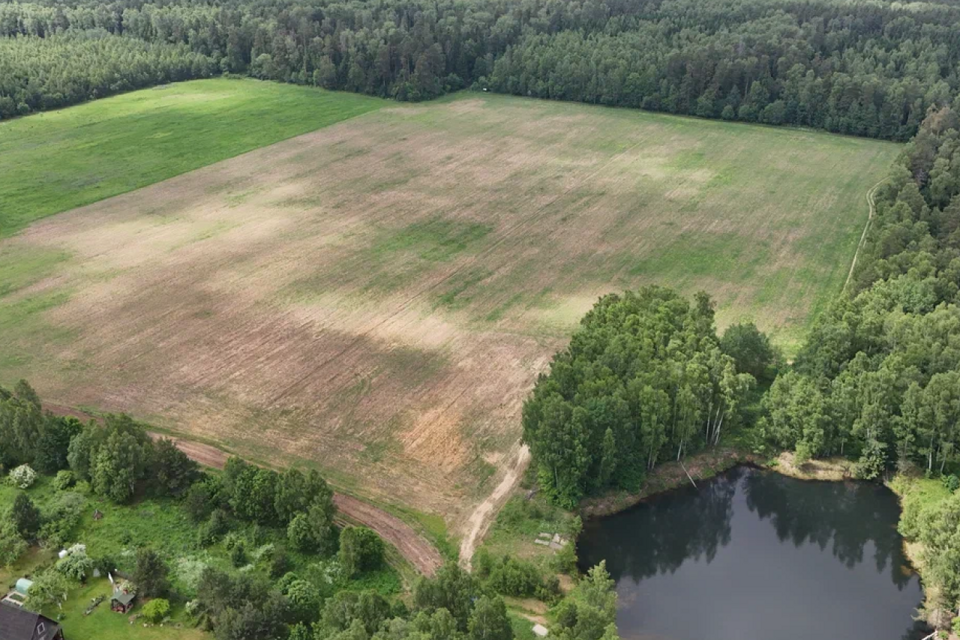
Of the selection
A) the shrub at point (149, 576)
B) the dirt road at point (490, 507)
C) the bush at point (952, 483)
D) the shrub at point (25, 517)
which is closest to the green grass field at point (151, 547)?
the shrub at point (149, 576)

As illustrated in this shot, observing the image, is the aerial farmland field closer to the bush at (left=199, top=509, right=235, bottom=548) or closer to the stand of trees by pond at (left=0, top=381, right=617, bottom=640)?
the stand of trees by pond at (left=0, top=381, right=617, bottom=640)

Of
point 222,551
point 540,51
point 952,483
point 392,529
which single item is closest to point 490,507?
point 392,529

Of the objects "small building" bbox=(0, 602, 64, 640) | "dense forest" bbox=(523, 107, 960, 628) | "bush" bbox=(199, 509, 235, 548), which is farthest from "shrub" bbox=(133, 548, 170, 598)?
"dense forest" bbox=(523, 107, 960, 628)

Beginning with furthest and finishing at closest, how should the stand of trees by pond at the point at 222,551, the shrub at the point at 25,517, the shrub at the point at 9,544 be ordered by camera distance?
the shrub at the point at 25,517 → the shrub at the point at 9,544 → the stand of trees by pond at the point at 222,551

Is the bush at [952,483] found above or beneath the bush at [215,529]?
above

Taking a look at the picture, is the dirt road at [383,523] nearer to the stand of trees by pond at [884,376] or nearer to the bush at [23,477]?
the bush at [23,477]
